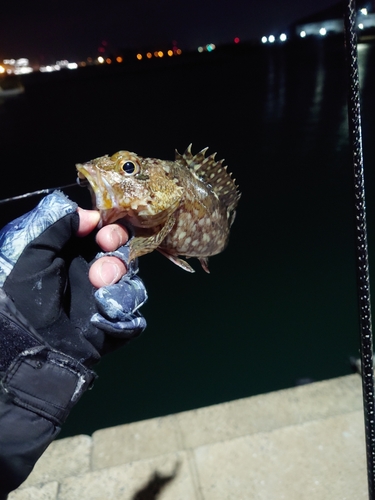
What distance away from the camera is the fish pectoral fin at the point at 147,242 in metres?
2.77

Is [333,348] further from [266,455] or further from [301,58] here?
[301,58]

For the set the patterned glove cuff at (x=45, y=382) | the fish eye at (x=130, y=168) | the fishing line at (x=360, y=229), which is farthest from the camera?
the fish eye at (x=130, y=168)

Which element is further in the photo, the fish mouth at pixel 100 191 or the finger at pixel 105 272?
the fish mouth at pixel 100 191

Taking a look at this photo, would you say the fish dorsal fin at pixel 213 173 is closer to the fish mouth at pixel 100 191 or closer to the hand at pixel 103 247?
the fish mouth at pixel 100 191

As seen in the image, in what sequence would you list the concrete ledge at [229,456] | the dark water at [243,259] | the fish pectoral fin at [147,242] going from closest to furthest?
the fish pectoral fin at [147,242]
the concrete ledge at [229,456]
the dark water at [243,259]

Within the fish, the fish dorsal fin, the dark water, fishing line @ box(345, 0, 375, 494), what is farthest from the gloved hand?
the dark water

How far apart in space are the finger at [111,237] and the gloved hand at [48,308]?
24cm

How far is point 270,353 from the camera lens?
8.23 meters

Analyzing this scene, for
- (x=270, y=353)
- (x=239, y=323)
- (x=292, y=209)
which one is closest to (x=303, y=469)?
(x=270, y=353)

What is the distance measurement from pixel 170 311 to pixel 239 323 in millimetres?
1950

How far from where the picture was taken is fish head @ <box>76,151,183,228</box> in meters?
2.84

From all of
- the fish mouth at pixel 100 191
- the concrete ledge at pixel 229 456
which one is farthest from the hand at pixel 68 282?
the concrete ledge at pixel 229 456

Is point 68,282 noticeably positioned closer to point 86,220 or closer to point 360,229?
point 86,220

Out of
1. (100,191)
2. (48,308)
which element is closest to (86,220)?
(100,191)
